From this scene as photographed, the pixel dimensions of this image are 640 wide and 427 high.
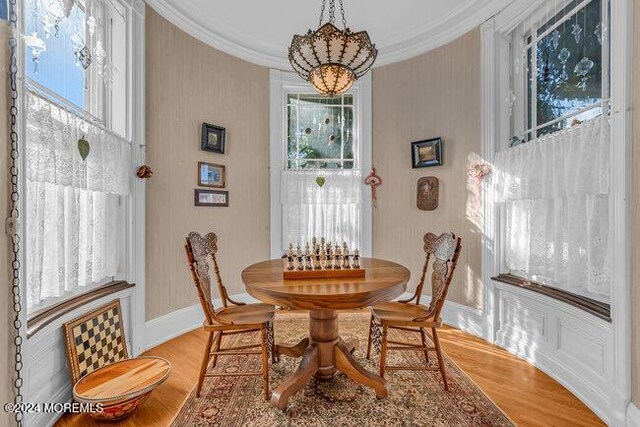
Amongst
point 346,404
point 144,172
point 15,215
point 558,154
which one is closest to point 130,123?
point 144,172

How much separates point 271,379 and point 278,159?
8.88 ft

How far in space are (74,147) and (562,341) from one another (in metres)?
3.85

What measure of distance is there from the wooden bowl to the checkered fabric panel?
0.53 ft

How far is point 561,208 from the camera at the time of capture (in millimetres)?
2342

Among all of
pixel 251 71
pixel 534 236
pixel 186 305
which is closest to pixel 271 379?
pixel 186 305

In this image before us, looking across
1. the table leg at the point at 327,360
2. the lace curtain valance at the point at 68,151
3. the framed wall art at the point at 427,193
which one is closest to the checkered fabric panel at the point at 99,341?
Result: the lace curtain valance at the point at 68,151

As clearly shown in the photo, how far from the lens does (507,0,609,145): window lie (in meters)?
2.22

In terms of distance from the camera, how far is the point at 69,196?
6.71 feet

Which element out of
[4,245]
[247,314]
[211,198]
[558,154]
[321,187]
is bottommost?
[247,314]

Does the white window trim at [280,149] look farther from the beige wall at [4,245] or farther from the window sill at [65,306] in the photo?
the beige wall at [4,245]
